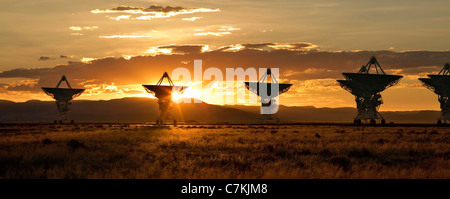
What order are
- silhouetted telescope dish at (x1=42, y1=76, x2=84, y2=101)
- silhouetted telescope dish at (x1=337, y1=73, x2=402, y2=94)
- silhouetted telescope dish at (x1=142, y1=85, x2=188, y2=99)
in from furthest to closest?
1. silhouetted telescope dish at (x1=42, y1=76, x2=84, y2=101)
2. silhouetted telescope dish at (x1=142, y1=85, x2=188, y2=99)
3. silhouetted telescope dish at (x1=337, y1=73, x2=402, y2=94)

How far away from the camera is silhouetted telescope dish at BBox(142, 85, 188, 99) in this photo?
100 metres

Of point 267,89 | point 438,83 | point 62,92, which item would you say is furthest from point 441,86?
point 62,92

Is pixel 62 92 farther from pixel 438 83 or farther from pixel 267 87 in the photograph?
pixel 438 83

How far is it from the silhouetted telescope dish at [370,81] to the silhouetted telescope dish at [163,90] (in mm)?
35078

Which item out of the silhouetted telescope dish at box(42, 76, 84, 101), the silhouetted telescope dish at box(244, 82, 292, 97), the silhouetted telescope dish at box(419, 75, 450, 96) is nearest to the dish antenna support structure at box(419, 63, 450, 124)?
the silhouetted telescope dish at box(419, 75, 450, 96)

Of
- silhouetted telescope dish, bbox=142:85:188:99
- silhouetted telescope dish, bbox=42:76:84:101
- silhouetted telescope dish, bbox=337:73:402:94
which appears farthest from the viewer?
silhouetted telescope dish, bbox=42:76:84:101

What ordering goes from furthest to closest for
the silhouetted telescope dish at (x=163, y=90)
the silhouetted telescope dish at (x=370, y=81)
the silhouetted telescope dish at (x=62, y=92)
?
the silhouetted telescope dish at (x=62, y=92)
the silhouetted telescope dish at (x=163, y=90)
the silhouetted telescope dish at (x=370, y=81)

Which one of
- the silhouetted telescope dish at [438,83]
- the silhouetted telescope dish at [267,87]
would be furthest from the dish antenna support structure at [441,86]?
the silhouetted telescope dish at [267,87]

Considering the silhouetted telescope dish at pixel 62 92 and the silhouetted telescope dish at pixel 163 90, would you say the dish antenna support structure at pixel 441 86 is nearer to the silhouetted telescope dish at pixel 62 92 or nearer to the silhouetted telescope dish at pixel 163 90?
the silhouetted telescope dish at pixel 163 90

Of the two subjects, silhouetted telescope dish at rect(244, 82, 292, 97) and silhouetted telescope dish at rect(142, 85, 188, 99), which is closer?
silhouetted telescope dish at rect(244, 82, 292, 97)

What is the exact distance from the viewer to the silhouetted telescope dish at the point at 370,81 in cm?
9506

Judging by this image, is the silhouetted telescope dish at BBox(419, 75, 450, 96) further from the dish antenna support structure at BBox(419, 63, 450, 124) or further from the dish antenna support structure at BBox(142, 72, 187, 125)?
the dish antenna support structure at BBox(142, 72, 187, 125)
